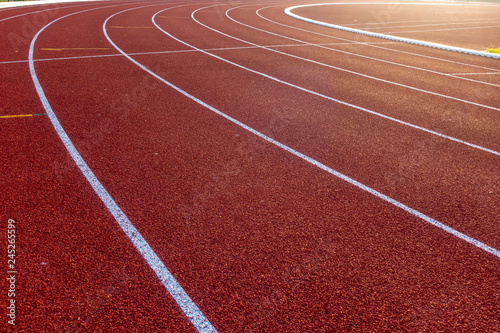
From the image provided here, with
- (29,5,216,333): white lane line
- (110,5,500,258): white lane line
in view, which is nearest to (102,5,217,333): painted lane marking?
(29,5,216,333): white lane line

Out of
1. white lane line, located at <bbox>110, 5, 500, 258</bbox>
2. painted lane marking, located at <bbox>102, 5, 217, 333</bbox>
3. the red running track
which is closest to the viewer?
painted lane marking, located at <bbox>102, 5, 217, 333</bbox>

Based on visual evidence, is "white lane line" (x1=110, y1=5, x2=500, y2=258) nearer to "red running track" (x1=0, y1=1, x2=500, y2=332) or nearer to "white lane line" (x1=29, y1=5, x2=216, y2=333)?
"red running track" (x1=0, y1=1, x2=500, y2=332)

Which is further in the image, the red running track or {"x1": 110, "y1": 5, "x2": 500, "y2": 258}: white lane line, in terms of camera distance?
{"x1": 110, "y1": 5, "x2": 500, "y2": 258}: white lane line

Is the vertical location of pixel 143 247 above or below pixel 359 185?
above

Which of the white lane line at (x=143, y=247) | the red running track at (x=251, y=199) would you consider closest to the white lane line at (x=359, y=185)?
the red running track at (x=251, y=199)

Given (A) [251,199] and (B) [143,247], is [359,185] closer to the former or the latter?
(A) [251,199]

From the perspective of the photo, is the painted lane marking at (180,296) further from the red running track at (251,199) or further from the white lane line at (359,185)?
the white lane line at (359,185)

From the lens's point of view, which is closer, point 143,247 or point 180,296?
point 180,296

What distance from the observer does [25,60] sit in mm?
9992

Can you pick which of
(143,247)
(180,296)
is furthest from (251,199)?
(180,296)

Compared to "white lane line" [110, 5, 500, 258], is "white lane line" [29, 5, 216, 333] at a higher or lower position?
higher

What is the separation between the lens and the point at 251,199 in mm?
4629

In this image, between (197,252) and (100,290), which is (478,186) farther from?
(100,290)

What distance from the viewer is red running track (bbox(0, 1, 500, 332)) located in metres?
3.19
